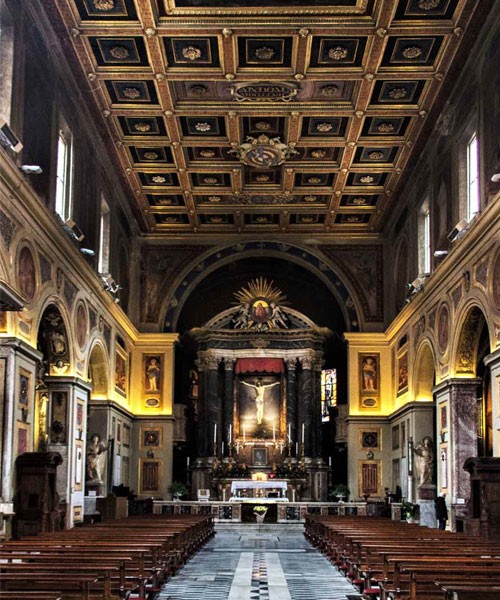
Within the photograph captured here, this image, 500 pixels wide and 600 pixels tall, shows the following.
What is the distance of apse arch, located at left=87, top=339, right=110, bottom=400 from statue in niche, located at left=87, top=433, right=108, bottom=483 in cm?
165

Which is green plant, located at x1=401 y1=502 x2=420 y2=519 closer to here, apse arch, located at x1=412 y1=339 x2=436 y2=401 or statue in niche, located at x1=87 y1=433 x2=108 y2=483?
apse arch, located at x1=412 y1=339 x2=436 y2=401

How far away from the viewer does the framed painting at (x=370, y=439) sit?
3434cm

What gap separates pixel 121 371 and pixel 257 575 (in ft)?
53.7

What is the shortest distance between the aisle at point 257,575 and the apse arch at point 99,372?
620cm

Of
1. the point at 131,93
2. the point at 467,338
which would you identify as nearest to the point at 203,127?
the point at 131,93

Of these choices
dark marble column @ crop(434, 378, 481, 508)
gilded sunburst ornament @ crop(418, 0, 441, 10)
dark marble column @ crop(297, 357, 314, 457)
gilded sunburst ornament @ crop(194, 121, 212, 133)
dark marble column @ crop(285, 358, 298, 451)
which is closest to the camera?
gilded sunburst ornament @ crop(418, 0, 441, 10)

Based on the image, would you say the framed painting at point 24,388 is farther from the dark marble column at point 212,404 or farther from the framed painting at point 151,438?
the dark marble column at point 212,404

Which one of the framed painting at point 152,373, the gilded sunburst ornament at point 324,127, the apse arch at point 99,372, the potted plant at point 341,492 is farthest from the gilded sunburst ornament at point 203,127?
→ the potted plant at point 341,492

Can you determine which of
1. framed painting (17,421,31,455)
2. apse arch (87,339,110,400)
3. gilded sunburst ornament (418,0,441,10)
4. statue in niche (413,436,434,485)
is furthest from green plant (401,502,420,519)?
gilded sunburst ornament (418,0,441,10)

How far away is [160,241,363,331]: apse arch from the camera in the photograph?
35.3 metres

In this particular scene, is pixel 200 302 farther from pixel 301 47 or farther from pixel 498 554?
pixel 498 554

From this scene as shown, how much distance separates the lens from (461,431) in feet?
75.7

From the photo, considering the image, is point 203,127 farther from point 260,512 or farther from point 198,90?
point 260,512

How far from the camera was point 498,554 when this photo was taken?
12344mm
